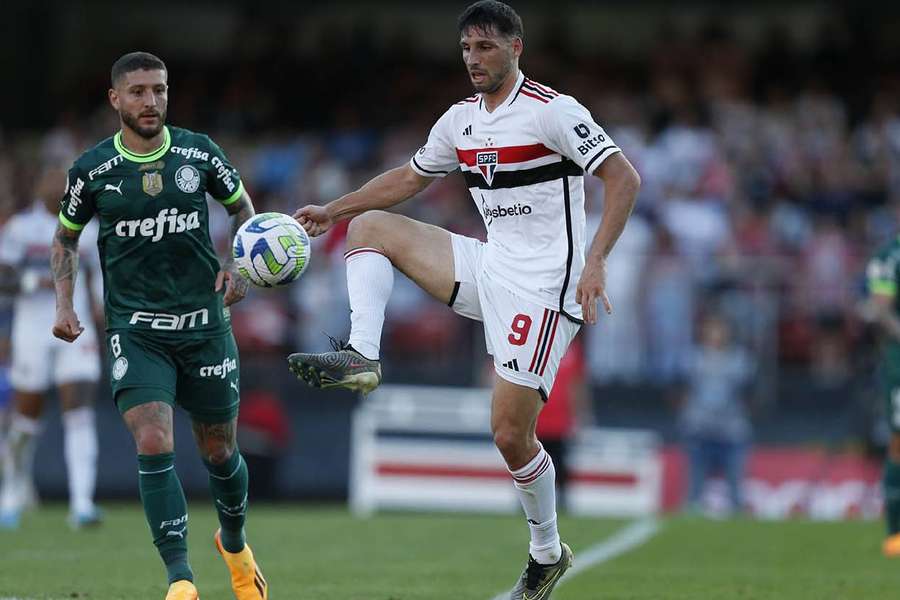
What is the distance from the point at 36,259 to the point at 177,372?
19.7ft

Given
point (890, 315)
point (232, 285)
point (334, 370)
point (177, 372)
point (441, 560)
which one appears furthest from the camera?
point (890, 315)

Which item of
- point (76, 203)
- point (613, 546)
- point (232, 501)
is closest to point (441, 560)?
point (613, 546)

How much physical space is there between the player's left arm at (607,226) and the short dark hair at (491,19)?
2.61 ft

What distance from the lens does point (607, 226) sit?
23.8 ft

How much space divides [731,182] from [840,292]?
8.38ft

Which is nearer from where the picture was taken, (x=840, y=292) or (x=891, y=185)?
(x=840, y=292)

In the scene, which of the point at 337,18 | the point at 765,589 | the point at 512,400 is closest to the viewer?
the point at 512,400

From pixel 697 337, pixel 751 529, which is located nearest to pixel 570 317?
pixel 751 529

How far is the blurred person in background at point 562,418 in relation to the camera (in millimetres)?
15961

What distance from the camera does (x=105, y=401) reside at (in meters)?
19.0

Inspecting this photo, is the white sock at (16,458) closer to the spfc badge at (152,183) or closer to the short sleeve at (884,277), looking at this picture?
the spfc badge at (152,183)

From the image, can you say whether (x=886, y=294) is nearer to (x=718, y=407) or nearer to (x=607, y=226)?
(x=607, y=226)

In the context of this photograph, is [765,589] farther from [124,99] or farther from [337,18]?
[337,18]

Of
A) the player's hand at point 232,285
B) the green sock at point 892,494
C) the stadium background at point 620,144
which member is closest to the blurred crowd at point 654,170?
the stadium background at point 620,144
